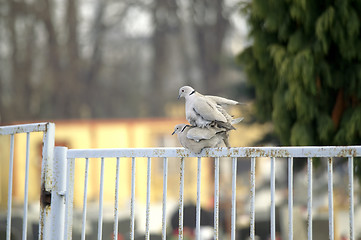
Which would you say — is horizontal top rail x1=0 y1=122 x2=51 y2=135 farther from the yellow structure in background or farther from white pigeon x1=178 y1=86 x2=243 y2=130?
the yellow structure in background

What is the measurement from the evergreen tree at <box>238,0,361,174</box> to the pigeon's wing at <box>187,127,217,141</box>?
4.86ft

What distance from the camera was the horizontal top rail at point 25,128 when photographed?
228 centimetres

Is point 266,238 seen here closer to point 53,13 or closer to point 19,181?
point 19,181

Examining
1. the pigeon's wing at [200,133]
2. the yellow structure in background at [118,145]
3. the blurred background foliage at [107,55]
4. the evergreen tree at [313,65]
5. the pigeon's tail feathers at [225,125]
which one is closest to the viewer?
the pigeon's wing at [200,133]

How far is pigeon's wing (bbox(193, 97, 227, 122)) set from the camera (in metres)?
2.17

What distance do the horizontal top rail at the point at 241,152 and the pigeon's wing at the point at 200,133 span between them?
61mm

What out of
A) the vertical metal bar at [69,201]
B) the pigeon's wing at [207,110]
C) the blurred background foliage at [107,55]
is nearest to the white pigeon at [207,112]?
the pigeon's wing at [207,110]

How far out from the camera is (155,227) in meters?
7.29

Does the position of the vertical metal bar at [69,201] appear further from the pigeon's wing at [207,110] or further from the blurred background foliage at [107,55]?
the blurred background foliage at [107,55]

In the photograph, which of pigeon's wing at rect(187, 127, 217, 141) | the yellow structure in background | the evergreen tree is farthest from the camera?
the yellow structure in background

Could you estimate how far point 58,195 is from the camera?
2287 mm

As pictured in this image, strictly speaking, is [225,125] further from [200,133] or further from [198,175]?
[198,175]

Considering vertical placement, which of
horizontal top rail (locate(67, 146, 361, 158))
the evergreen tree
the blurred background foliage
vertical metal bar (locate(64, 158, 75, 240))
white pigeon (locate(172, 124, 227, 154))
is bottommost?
vertical metal bar (locate(64, 158, 75, 240))

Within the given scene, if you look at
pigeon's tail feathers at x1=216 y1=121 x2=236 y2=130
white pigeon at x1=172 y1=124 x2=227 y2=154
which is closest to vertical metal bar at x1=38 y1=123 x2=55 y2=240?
white pigeon at x1=172 y1=124 x2=227 y2=154
